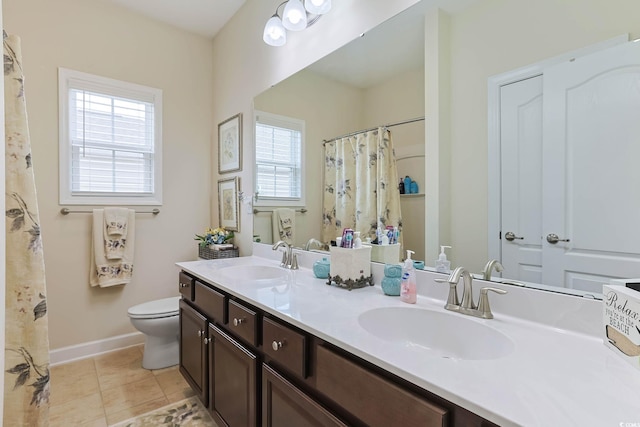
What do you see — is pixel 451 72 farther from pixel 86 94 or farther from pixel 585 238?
pixel 86 94

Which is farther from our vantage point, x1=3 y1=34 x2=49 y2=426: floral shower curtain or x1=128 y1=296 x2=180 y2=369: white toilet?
→ x1=128 y1=296 x2=180 y2=369: white toilet

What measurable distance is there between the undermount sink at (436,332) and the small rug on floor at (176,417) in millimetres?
1270

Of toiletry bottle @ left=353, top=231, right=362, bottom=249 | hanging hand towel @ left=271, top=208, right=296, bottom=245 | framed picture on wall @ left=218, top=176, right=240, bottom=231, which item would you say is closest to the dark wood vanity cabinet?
toiletry bottle @ left=353, top=231, right=362, bottom=249

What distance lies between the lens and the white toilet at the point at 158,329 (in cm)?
219

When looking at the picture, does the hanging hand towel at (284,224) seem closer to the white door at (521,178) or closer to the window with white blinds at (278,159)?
the window with white blinds at (278,159)

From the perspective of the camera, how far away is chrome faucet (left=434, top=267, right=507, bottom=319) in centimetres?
101

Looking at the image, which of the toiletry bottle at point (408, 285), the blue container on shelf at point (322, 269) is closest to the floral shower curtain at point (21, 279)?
the blue container on shelf at point (322, 269)

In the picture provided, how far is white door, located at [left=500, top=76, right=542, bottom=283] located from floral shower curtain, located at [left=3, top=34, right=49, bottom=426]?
67.5 inches

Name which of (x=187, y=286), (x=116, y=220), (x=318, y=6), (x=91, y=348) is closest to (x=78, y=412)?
(x=91, y=348)

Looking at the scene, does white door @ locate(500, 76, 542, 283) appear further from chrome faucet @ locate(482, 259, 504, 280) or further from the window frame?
the window frame

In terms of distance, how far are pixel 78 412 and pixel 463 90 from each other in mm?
2630

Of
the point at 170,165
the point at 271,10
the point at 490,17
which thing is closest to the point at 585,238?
the point at 490,17

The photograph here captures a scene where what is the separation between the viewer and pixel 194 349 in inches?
70.9

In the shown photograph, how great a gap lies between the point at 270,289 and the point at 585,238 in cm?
115
